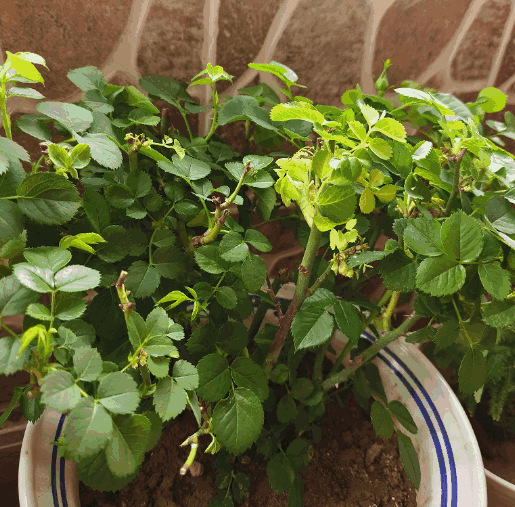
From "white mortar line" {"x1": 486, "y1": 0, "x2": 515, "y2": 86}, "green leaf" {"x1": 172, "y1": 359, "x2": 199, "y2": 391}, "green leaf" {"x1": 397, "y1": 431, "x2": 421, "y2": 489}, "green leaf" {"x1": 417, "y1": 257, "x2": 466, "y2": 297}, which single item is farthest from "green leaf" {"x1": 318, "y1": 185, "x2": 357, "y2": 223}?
"white mortar line" {"x1": 486, "y1": 0, "x2": 515, "y2": 86}

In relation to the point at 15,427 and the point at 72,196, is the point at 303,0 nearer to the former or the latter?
the point at 72,196

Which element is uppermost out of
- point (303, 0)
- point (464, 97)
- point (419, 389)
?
point (303, 0)

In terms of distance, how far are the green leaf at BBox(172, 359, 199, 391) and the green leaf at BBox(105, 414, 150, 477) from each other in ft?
0.18

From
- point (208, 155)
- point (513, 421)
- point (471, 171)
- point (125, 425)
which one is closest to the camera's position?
point (125, 425)

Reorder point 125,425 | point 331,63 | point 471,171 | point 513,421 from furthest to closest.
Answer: point 513,421 < point 331,63 < point 471,171 < point 125,425

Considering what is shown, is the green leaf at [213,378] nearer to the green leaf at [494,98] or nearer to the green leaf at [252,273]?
the green leaf at [252,273]

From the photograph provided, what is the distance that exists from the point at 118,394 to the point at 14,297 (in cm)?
12

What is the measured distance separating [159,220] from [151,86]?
245 mm

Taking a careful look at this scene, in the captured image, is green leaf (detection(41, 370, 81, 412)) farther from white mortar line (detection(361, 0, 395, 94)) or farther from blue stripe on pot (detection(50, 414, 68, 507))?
white mortar line (detection(361, 0, 395, 94))

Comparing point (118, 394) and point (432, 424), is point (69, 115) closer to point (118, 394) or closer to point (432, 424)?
point (118, 394)

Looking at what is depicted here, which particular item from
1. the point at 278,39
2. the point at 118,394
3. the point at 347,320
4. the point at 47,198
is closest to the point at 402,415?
the point at 347,320

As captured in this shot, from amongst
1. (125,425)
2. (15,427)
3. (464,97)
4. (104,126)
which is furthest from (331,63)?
(15,427)

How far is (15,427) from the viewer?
93cm

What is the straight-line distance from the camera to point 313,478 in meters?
0.69
